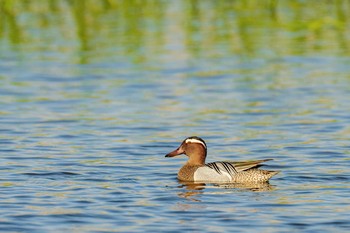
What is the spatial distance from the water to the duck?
0.18 meters

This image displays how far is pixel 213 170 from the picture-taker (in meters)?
14.5

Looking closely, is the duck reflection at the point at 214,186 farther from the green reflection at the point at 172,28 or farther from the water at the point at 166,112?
the green reflection at the point at 172,28

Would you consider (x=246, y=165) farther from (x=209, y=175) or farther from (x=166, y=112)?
(x=166, y=112)

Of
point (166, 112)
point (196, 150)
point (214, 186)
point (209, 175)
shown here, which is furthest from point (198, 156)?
point (166, 112)

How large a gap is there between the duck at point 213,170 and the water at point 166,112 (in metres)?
0.18

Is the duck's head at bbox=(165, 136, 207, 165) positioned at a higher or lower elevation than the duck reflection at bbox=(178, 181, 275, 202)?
higher

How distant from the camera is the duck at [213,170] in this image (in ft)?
46.2

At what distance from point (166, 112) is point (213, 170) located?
524cm

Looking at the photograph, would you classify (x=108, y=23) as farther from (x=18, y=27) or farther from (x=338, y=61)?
(x=338, y=61)

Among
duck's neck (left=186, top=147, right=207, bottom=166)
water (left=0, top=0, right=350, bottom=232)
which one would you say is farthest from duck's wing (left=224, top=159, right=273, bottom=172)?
duck's neck (left=186, top=147, right=207, bottom=166)

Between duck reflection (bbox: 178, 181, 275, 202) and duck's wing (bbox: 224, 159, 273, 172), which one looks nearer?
duck reflection (bbox: 178, 181, 275, 202)

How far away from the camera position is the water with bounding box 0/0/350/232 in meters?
12.5

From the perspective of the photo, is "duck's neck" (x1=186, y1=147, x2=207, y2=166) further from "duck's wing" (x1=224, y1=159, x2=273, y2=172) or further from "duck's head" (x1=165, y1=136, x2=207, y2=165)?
"duck's wing" (x1=224, y1=159, x2=273, y2=172)

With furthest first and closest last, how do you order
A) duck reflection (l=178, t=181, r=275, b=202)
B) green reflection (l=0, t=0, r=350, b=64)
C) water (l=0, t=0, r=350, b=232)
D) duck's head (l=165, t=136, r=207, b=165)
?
green reflection (l=0, t=0, r=350, b=64) → duck's head (l=165, t=136, r=207, b=165) → duck reflection (l=178, t=181, r=275, b=202) → water (l=0, t=0, r=350, b=232)
